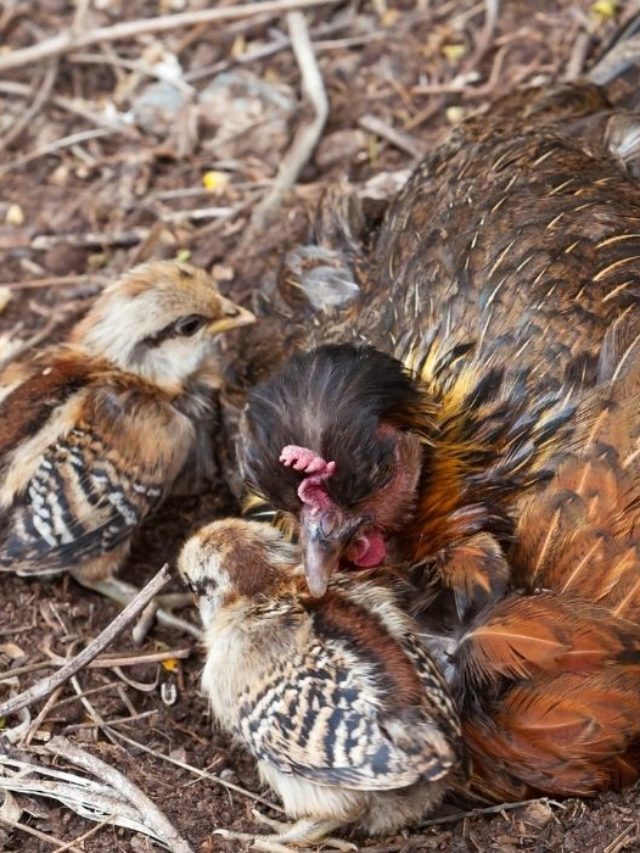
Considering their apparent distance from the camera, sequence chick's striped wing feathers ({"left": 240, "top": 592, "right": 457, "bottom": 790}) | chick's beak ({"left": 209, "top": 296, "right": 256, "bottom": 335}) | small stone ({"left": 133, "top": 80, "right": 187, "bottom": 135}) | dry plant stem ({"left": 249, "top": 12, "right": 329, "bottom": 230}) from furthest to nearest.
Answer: small stone ({"left": 133, "top": 80, "right": 187, "bottom": 135}), dry plant stem ({"left": 249, "top": 12, "right": 329, "bottom": 230}), chick's beak ({"left": 209, "top": 296, "right": 256, "bottom": 335}), chick's striped wing feathers ({"left": 240, "top": 592, "right": 457, "bottom": 790})

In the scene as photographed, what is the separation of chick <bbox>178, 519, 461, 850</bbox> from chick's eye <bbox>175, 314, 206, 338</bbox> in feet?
3.51

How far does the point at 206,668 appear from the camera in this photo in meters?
3.59

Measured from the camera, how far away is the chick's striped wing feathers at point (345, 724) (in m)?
3.07

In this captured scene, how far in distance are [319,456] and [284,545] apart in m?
0.44

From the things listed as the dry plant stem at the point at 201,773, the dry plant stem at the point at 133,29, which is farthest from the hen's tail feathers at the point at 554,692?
the dry plant stem at the point at 133,29

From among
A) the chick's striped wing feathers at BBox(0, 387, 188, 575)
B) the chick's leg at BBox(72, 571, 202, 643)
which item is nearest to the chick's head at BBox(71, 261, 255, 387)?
the chick's striped wing feathers at BBox(0, 387, 188, 575)

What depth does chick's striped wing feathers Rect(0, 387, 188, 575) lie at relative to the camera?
163 inches

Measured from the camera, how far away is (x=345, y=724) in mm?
3133

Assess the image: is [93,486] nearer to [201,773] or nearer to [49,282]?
[201,773]

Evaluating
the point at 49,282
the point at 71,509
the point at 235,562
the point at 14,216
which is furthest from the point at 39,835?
the point at 14,216

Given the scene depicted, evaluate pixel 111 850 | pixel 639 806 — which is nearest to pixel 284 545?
pixel 111 850

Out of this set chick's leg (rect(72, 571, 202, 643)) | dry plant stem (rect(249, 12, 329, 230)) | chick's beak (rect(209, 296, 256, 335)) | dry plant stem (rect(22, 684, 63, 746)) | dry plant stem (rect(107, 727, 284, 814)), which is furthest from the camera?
dry plant stem (rect(249, 12, 329, 230))

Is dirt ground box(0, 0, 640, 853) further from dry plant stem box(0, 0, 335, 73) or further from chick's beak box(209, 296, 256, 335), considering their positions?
chick's beak box(209, 296, 256, 335)

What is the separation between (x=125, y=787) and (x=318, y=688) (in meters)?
0.76
